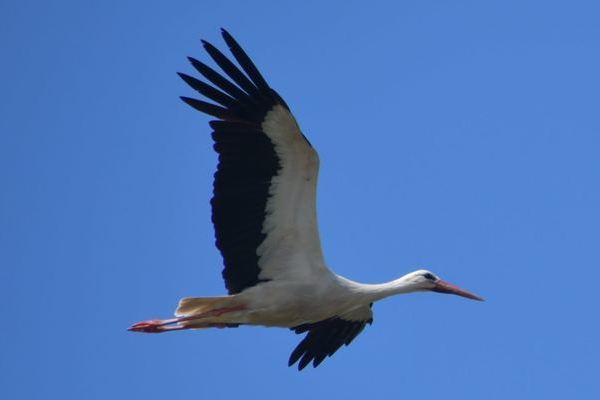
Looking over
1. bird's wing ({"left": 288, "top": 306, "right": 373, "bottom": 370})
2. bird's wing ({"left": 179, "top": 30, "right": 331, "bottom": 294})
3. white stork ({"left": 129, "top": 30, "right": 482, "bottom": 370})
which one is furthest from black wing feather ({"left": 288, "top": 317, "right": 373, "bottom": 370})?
bird's wing ({"left": 179, "top": 30, "right": 331, "bottom": 294})

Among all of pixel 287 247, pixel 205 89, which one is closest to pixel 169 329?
pixel 287 247

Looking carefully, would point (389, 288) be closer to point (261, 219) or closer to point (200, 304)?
point (261, 219)

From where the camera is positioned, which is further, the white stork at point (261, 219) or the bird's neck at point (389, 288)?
the bird's neck at point (389, 288)

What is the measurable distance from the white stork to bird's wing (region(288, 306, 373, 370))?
67 centimetres

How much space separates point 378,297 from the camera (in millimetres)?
15578

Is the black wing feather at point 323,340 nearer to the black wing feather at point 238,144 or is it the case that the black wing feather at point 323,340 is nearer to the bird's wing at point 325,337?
the bird's wing at point 325,337

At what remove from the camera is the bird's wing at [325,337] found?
1631cm

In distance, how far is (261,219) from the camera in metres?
15.1

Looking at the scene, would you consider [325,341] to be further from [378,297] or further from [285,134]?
[285,134]

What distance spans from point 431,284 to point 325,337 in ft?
4.27

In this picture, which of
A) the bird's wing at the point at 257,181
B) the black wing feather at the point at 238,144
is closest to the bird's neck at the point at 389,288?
the bird's wing at the point at 257,181

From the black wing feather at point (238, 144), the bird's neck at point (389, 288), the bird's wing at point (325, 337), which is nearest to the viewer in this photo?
the black wing feather at point (238, 144)

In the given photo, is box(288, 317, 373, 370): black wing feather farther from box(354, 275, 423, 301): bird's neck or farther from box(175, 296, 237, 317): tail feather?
box(175, 296, 237, 317): tail feather

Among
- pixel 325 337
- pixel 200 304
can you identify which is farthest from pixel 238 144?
pixel 325 337
